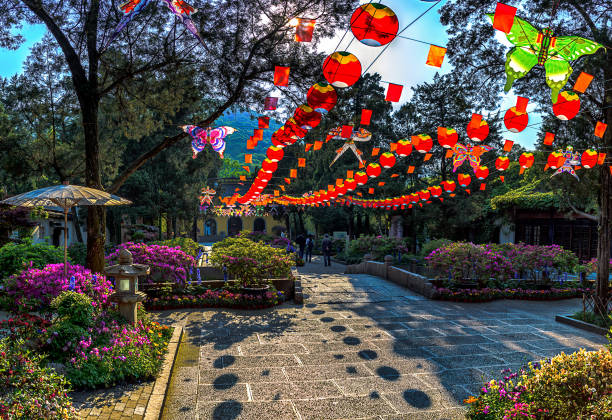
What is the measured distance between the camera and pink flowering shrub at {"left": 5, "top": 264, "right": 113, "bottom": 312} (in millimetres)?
5797

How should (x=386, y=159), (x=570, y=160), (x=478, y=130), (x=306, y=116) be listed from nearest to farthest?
(x=306, y=116)
(x=478, y=130)
(x=570, y=160)
(x=386, y=159)

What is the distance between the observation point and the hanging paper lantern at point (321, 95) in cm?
573

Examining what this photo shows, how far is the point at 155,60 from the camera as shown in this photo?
10.2m

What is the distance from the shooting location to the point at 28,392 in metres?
3.23

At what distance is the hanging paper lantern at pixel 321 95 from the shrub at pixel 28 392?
4.67m

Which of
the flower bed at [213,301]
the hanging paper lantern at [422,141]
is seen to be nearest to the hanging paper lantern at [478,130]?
the hanging paper lantern at [422,141]

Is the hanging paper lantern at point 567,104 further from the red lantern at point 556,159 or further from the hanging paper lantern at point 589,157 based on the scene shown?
the red lantern at point 556,159

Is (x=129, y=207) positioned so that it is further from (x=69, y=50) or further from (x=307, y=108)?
(x=307, y=108)

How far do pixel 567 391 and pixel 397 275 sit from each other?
1160 cm

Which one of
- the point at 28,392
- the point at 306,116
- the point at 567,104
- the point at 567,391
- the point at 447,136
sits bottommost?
the point at 28,392

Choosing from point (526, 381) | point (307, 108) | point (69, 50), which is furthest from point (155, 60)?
point (526, 381)

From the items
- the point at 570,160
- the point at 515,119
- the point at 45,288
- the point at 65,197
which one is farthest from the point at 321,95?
the point at 570,160

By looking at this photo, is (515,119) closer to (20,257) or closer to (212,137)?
(212,137)

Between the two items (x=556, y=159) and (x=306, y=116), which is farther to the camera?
(x=556, y=159)
